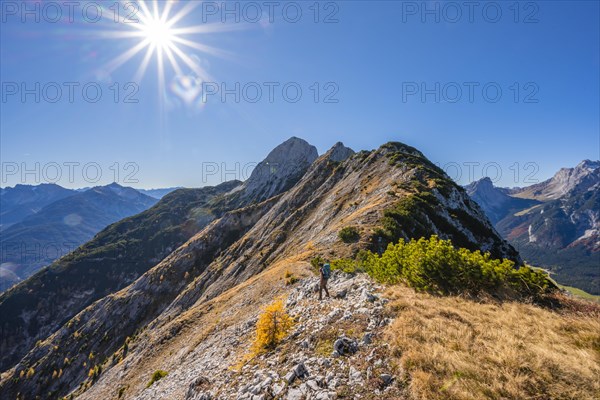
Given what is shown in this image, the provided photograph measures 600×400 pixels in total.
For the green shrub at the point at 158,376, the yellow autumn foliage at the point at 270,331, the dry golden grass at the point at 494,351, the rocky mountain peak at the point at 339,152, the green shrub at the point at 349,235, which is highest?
the rocky mountain peak at the point at 339,152

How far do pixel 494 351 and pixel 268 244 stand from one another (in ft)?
204

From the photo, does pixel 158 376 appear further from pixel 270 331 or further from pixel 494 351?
pixel 494 351

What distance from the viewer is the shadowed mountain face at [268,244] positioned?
1563 inches

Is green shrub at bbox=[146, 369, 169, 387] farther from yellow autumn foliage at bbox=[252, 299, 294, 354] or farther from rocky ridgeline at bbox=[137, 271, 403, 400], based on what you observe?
yellow autumn foliage at bbox=[252, 299, 294, 354]

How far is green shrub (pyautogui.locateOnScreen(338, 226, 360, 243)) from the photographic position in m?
34.9

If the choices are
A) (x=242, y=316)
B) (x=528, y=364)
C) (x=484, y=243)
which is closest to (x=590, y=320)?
(x=528, y=364)

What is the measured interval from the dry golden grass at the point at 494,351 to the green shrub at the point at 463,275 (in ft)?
8.25

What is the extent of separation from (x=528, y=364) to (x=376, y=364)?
440 cm

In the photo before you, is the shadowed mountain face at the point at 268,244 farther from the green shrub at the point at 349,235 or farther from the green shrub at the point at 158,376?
the green shrub at the point at 158,376

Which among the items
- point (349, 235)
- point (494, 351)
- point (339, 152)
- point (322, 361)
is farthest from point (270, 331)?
point (339, 152)

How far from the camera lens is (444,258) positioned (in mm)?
16750

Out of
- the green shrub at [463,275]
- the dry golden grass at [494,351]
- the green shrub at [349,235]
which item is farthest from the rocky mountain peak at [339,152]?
the dry golden grass at [494,351]

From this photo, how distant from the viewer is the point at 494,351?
919 cm

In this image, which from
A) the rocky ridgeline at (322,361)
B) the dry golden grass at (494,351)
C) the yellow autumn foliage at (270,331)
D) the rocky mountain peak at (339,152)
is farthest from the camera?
the rocky mountain peak at (339,152)
